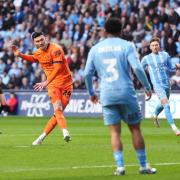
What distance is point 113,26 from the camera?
10984mm

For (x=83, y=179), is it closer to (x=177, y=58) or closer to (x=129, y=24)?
(x=177, y=58)

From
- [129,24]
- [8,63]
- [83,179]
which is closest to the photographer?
[83,179]

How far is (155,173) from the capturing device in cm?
1124

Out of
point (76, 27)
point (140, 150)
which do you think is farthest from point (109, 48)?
point (76, 27)

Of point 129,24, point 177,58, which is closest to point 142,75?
point 177,58

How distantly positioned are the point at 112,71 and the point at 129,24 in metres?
22.7

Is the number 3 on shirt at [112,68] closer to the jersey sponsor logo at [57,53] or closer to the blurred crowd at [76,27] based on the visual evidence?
the jersey sponsor logo at [57,53]

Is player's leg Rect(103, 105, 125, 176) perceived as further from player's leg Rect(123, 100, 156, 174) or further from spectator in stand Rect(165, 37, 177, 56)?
spectator in stand Rect(165, 37, 177, 56)

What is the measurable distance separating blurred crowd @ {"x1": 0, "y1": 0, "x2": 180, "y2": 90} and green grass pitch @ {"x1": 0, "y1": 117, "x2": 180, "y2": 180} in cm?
1224

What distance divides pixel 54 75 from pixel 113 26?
5634 mm

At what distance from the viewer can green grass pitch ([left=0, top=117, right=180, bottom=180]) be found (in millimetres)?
11258

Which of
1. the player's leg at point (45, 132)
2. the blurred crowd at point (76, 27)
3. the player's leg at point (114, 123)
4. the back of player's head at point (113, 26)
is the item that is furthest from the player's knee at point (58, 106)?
the blurred crowd at point (76, 27)

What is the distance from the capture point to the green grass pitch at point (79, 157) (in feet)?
36.9

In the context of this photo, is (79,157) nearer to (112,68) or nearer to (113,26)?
(112,68)
